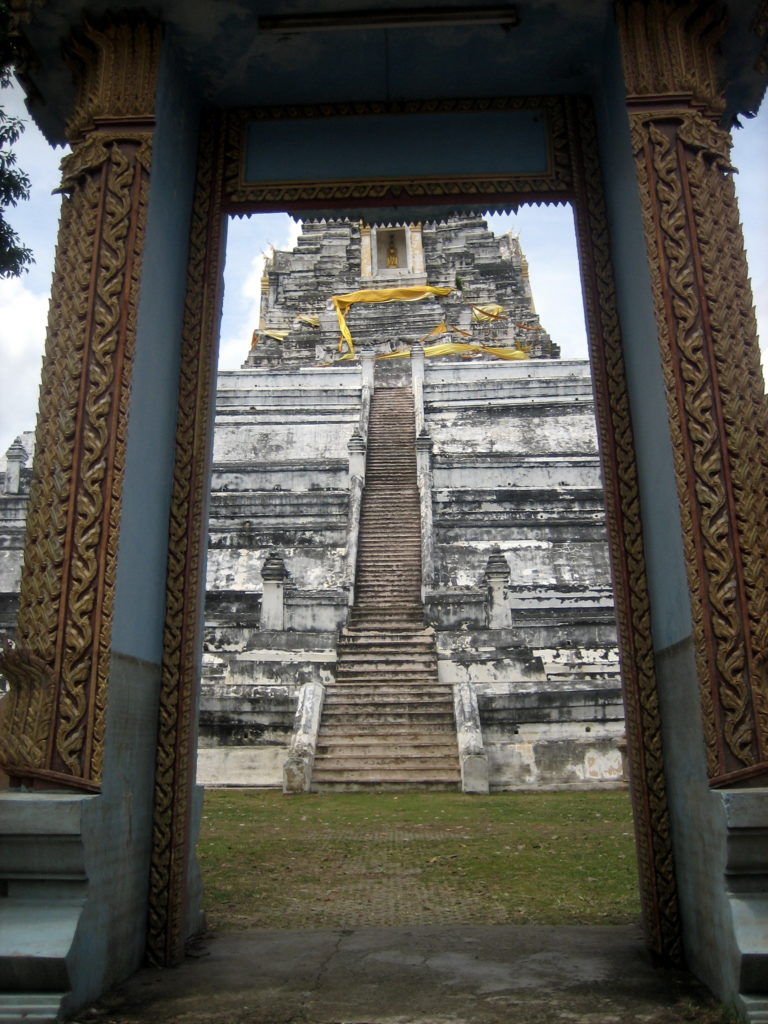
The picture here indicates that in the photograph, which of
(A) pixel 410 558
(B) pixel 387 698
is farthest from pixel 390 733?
(A) pixel 410 558

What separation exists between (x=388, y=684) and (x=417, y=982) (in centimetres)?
1036

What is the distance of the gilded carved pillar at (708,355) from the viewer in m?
3.05

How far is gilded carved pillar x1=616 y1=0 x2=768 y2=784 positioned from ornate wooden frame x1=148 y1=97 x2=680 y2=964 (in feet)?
2.88

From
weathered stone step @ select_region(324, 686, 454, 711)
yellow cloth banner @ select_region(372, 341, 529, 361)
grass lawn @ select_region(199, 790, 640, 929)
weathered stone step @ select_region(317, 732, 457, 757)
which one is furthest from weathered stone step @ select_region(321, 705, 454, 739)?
yellow cloth banner @ select_region(372, 341, 529, 361)

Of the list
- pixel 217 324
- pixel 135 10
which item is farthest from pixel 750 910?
pixel 135 10

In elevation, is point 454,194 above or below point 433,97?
below

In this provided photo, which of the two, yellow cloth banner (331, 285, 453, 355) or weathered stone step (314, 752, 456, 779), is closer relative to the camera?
weathered stone step (314, 752, 456, 779)

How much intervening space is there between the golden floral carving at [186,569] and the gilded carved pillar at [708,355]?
214 cm

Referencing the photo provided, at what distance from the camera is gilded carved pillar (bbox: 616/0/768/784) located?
305 centimetres

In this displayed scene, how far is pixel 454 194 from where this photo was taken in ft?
15.5

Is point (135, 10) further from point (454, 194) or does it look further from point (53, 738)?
point (53, 738)

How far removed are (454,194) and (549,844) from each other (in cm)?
495

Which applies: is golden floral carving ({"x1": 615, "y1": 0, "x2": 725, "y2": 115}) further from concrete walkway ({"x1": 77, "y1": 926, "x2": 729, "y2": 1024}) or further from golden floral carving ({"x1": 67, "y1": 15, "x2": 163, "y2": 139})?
concrete walkway ({"x1": 77, "y1": 926, "x2": 729, "y2": 1024})

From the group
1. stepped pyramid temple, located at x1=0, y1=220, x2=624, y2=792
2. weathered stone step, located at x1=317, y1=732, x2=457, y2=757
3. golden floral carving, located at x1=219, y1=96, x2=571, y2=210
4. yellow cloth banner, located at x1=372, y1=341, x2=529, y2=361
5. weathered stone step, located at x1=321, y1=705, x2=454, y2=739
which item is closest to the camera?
golden floral carving, located at x1=219, y1=96, x2=571, y2=210
